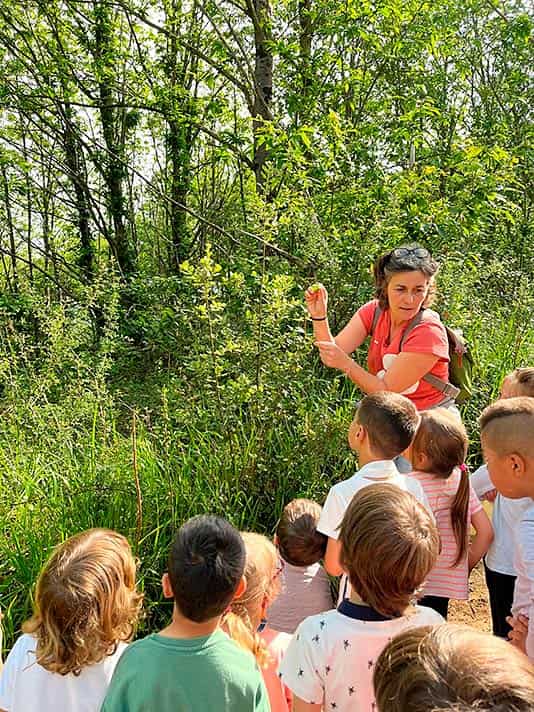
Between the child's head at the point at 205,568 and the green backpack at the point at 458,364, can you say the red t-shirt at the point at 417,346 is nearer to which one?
the green backpack at the point at 458,364

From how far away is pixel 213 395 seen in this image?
4102mm

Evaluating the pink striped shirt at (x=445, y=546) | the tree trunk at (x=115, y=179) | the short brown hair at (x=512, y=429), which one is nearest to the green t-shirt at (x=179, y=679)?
the short brown hair at (x=512, y=429)

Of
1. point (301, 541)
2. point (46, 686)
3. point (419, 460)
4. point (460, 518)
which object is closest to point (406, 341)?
point (419, 460)

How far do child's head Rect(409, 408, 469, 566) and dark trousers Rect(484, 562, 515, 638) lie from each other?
160 millimetres

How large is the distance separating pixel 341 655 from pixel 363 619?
0.11 meters

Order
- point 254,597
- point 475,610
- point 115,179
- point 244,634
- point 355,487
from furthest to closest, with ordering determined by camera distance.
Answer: point 115,179
point 475,610
point 355,487
point 254,597
point 244,634

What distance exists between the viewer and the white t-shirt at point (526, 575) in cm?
218

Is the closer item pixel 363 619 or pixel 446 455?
pixel 363 619

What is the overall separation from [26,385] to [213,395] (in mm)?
1448

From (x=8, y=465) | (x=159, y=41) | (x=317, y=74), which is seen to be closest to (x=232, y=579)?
(x=8, y=465)

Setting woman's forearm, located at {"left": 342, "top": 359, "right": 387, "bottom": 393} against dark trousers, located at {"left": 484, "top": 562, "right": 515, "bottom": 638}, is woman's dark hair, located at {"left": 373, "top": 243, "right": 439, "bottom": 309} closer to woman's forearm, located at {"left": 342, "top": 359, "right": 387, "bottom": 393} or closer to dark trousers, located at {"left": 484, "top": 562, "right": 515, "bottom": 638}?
woman's forearm, located at {"left": 342, "top": 359, "right": 387, "bottom": 393}

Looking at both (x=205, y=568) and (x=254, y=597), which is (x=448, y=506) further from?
(x=205, y=568)

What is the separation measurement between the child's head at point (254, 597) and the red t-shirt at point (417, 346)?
1.38 meters

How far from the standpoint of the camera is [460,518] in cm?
285
